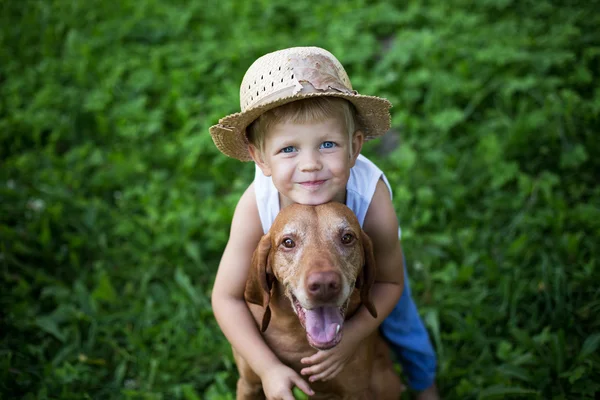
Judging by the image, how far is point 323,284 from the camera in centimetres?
198

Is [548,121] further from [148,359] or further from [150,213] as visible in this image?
[148,359]

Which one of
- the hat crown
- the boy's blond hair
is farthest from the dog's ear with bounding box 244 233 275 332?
the hat crown

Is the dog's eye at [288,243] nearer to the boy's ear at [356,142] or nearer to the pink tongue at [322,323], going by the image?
the pink tongue at [322,323]

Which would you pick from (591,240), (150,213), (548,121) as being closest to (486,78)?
(548,121)

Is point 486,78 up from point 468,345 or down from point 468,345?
up

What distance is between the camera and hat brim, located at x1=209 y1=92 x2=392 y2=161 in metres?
2.12

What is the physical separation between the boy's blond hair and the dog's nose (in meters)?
0.60

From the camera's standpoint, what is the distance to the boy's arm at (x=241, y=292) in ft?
7.98

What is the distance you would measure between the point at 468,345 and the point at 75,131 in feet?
13.0

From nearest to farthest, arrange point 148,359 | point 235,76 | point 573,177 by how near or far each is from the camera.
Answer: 1. point 148,359
2. point 573,177
3. point 235,76

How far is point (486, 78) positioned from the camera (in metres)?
5.24

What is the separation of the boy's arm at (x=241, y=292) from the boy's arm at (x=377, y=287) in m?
0.20

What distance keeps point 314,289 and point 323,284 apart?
0.12ft

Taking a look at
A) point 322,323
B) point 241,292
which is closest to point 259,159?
point 241,292
